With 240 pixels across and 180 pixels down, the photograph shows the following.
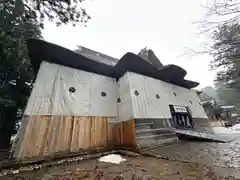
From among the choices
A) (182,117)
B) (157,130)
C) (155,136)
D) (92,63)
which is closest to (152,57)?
(182,117)

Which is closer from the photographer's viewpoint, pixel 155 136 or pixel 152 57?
pixel 155 136

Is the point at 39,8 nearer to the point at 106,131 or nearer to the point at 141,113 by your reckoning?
the point at 106,131

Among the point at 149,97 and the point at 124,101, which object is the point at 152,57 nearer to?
the point at 149,97

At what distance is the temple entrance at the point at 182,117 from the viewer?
8.11m

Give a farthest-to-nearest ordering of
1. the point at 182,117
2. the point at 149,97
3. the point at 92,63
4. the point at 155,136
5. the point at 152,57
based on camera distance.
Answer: the point at 152,57
the point at 182,117
the point at 149,97
the point at 92,63
the point at 155,136

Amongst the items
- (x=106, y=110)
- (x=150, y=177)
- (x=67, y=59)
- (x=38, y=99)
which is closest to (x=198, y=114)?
(x=106, y=110)

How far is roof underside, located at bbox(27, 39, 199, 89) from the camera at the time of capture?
512 cm

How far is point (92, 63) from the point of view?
607cm

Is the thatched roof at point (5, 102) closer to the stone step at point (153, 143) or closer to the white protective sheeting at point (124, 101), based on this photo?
the white protective sheeting at point (124, 101)

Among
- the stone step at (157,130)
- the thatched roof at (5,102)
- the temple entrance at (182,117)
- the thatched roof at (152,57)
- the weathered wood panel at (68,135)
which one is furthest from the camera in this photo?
the thatched roof at (152,57)

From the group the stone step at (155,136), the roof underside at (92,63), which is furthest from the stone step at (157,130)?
the roof underside at (92,63)

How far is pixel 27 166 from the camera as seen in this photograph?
3.46 metres

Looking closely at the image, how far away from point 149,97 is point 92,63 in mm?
3623

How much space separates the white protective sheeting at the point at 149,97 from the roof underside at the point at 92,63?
417 mm
